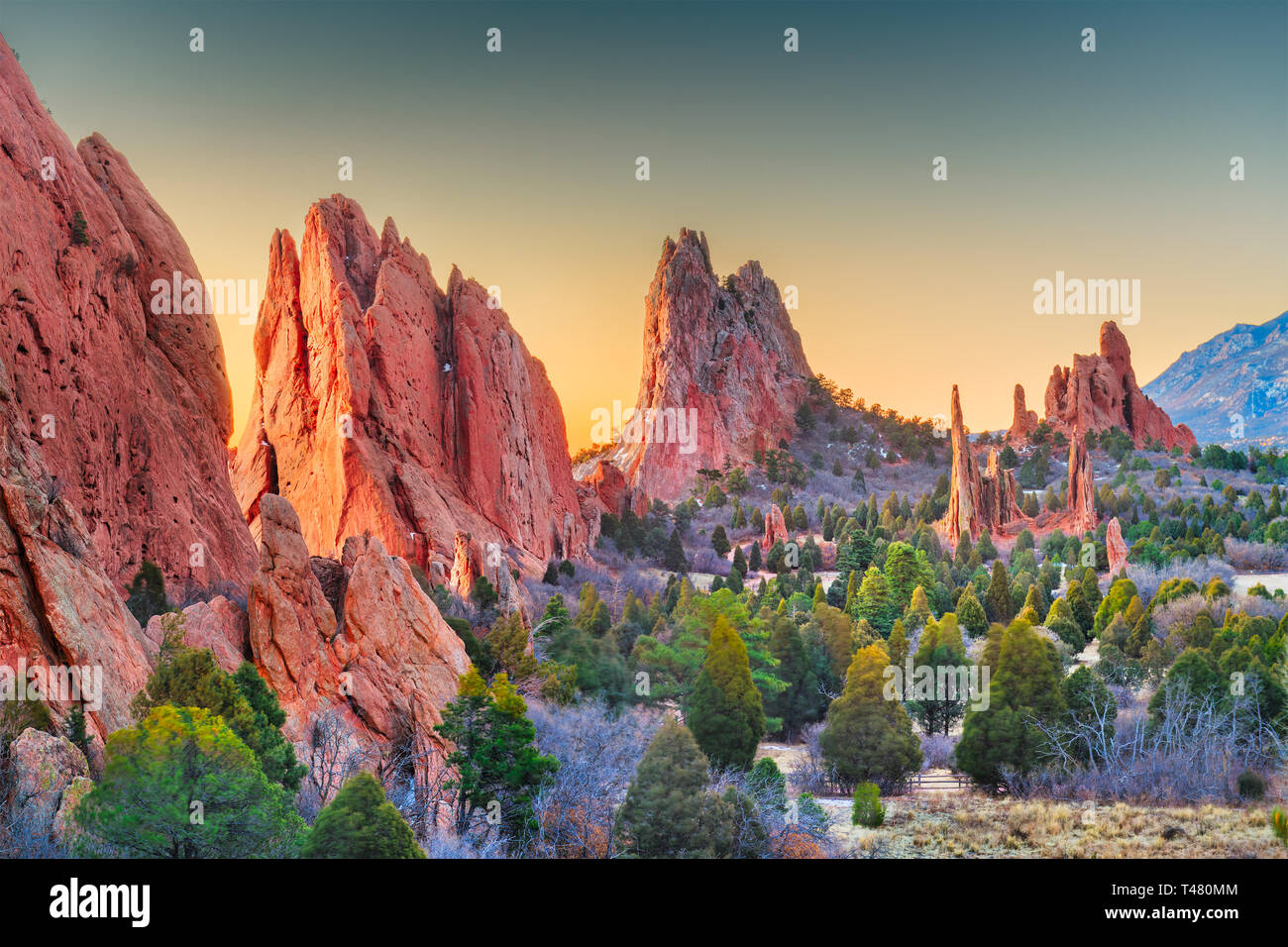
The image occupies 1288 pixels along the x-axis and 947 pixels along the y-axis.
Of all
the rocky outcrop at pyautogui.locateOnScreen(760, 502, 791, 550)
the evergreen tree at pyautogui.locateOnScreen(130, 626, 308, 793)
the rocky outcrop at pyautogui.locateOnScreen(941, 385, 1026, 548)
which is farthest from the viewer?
the rocky outcrop at pyautogui.locateOnScreen(941, 385, 1026, 548)

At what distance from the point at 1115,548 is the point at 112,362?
89.8 feet

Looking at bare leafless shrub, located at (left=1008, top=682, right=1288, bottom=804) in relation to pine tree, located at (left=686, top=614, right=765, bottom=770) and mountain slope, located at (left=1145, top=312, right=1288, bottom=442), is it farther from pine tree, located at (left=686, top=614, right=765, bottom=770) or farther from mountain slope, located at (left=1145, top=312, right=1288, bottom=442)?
mountain slope, located at (left=1145, top=312, right=1288, bottom=442)

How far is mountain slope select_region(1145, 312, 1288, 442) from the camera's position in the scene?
83.3 ft

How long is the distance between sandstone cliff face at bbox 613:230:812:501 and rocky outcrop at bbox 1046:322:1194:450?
43.9ft

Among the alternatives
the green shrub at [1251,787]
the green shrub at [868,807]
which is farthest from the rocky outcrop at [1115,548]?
the green shrub at [868,807]

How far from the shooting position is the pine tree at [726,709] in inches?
675

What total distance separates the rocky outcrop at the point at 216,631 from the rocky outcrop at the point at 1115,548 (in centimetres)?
2523

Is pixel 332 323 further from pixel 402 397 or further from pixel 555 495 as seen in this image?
pixel 555 495

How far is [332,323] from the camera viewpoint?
3131 centimetres

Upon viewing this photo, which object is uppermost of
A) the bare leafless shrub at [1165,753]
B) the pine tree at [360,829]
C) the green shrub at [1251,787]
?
the pine tree at [360,829]

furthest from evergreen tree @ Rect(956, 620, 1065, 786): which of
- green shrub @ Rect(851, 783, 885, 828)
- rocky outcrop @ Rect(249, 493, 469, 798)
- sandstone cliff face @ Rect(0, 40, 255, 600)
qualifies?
sandstone cliff face @ Rect(0, 40, 255, 600)

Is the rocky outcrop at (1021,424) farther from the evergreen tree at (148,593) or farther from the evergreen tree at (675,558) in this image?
the evergreen tree at (148,593)
